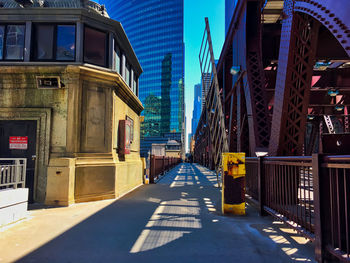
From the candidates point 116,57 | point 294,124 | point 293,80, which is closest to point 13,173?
point 116,57

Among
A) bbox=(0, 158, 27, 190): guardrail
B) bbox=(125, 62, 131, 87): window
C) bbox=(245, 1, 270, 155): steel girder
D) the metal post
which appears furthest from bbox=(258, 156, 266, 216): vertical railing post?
bbox=(125, 62, 131, 87): window

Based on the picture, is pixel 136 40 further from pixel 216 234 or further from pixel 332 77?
pixel 216 234

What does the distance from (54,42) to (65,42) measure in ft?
1.21

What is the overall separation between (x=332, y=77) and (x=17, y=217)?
1843 cm

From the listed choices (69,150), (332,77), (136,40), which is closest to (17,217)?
(69,150)

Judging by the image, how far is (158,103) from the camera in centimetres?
12312

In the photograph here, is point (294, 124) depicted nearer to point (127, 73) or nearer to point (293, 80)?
point (293, 80)

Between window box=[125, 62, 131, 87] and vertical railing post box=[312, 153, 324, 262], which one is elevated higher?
window box=[125, 62, 131, 87]

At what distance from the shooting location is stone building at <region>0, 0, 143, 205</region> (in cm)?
727

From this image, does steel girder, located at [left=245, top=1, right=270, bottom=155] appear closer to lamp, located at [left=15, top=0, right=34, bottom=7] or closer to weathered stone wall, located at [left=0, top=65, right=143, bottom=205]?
weathered stone wall, located at [left=0, top=65, right=143, bottom=205]

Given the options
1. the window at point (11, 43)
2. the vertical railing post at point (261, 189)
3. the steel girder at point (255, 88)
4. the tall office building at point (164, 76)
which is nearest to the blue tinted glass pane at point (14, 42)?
the window at point (11, 43)

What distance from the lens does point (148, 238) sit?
4098mm

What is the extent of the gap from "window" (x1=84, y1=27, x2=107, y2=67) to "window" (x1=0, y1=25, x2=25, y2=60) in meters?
2.20

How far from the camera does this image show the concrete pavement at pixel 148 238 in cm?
335
